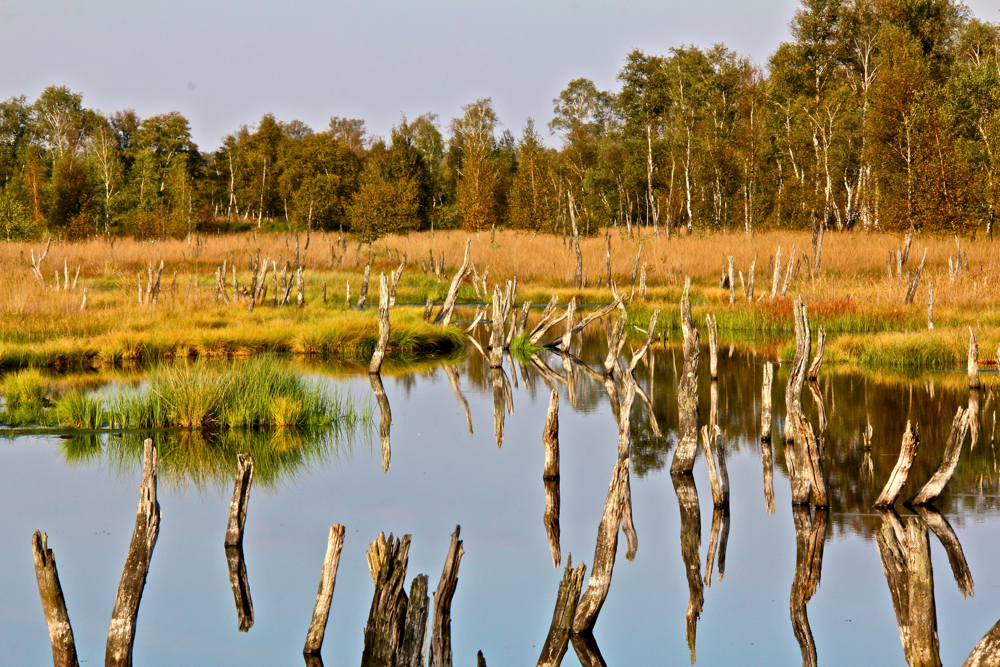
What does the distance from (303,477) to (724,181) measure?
34067mm

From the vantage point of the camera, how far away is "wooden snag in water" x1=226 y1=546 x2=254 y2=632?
6355mm

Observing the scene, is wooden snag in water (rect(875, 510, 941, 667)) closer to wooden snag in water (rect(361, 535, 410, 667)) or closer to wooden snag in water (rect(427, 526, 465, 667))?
wooden snag in water (rect(427, 526, 465, 667))

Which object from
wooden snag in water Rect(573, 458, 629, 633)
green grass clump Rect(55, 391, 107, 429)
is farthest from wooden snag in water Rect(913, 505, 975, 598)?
green grass clump Rect(55, 391, 107, 429)

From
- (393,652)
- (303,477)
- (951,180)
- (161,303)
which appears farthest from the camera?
(951,180)

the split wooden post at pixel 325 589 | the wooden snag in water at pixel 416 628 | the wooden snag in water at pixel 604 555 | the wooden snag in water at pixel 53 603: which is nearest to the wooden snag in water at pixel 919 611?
the wooden snag in water at pixel 604 555

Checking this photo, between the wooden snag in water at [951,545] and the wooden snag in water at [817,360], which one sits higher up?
the wooden snag in water at [817,360]

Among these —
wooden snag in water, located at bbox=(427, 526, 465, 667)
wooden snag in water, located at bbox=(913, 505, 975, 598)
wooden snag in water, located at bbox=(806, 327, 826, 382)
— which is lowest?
wooden snag in water, located at bbox=(913, 505, 975, 598)

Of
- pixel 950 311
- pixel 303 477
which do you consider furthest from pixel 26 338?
pixel 950 311

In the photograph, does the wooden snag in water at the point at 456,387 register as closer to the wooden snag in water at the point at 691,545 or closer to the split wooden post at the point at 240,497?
the wooden snag in water at the point at 691,545

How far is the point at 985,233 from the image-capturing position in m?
30.9

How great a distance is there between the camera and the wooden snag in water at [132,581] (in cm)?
511

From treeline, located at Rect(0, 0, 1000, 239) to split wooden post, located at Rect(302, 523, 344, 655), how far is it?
22728mm

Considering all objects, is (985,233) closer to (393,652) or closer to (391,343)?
(391,343)

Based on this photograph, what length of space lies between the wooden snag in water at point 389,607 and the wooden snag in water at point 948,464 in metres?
4.50
